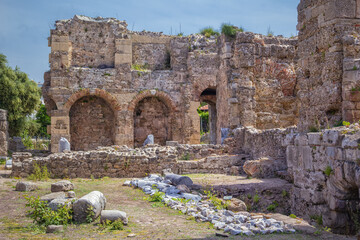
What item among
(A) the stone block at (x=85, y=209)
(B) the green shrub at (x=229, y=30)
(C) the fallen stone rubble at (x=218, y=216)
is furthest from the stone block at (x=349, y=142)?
(B) the green shrub at (x=229, y=30)

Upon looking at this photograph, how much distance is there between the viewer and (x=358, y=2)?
7.81m

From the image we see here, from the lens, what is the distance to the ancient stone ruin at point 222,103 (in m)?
6.92

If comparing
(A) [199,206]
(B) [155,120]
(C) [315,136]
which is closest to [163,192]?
(A) [199,206]

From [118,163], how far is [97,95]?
9.41 meters

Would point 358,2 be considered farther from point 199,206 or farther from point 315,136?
point 199,206

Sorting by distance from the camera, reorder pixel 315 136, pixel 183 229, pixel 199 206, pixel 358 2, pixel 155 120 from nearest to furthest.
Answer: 1. pixel 183 229
2. pixel 315 136
3. pixel 199 206
4. pixel 358 2
5. pixel 155 120

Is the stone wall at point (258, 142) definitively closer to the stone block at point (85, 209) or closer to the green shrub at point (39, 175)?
the stone block at point (85, 209)

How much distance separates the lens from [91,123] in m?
21.7

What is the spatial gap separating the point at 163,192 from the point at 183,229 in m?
3.00

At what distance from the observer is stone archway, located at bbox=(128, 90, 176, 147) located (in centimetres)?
2216

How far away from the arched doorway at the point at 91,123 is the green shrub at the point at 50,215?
1529 cm

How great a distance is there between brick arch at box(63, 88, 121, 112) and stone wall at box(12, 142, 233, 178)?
8100mm

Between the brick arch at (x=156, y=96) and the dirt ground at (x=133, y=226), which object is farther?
the brick arch at (x=156, y=96)

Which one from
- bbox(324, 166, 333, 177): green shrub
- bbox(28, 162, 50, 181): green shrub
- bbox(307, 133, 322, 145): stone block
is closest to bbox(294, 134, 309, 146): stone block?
bbox(307, 133, 322, 145): stone block
